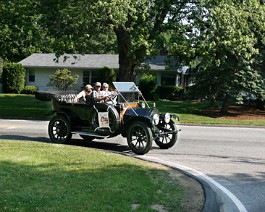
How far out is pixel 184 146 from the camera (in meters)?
12.5

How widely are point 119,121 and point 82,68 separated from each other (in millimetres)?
33411

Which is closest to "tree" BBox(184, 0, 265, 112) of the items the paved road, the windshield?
the paved road

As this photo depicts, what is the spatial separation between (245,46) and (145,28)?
457cm

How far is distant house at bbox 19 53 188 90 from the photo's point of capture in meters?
43.7

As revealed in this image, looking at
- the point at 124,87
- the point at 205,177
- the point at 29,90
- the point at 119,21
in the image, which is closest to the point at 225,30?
the point at 119,21

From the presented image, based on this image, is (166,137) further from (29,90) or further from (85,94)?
(29,90)

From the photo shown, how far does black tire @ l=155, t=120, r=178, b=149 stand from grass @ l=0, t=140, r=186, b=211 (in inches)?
73.4

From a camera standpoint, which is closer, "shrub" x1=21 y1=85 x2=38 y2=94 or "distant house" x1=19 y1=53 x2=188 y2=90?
"shrub" x1=21 y1=85 x2=38 y2=94

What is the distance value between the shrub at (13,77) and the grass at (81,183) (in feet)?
108

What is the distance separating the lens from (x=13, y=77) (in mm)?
41625

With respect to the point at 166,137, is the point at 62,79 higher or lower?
higher

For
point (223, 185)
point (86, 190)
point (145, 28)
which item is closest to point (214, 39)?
point (145, 28)

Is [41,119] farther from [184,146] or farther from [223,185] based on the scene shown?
[223,185]

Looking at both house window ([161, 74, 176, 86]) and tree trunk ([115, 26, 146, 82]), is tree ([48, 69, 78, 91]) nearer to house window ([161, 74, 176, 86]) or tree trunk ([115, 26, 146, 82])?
house window ([161, 74, 176, 86])
